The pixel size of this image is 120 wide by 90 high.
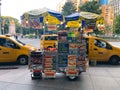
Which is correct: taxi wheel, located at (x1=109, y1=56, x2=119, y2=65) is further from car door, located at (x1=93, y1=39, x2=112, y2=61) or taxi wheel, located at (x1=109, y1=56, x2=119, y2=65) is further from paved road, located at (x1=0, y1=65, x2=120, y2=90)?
paved road, located at (x1=0, y1=65, x2=120, y2=90)

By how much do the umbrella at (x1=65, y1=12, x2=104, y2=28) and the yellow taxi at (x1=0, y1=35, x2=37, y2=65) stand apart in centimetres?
382

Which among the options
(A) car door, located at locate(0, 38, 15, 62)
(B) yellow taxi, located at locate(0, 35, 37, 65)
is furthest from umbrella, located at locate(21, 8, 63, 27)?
(A) car door, located at locate(0, 38, 15, 62)

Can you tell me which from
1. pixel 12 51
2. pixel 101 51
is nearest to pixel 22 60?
pixel 12 51

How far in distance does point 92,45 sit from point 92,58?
2.52 feet

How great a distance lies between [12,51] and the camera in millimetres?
13883

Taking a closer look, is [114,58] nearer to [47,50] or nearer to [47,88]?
[47,50]

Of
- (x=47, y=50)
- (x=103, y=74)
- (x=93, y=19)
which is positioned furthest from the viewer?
(x=93, y=19)

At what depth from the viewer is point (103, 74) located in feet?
37.0

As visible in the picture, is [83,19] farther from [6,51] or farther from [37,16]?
[6,51]

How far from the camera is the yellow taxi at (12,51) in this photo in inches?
543

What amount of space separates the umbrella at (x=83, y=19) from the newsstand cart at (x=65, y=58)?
640cm

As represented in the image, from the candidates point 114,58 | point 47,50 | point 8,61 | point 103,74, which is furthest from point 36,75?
point 114,58

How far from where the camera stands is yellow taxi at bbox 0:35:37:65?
1380 cm

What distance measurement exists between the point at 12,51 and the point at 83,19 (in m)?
5.09
